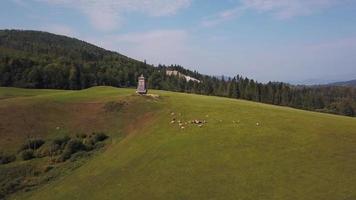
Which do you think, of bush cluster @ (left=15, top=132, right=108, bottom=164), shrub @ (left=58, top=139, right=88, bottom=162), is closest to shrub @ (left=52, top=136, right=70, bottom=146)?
bush cluster @ (left=15, top=132, right=108, bottom=164)

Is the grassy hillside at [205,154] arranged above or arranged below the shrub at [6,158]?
above

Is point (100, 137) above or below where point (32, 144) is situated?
above

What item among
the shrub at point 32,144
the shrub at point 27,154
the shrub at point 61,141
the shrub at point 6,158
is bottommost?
the shrub at point 6,158

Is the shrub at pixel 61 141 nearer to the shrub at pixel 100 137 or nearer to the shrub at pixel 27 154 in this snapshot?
the shrub at pixel 27 154

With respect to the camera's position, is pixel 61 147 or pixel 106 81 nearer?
pixel 61 147

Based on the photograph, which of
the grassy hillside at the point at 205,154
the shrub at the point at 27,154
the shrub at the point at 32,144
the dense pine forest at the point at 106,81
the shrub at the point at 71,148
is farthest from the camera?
the dense pine forest at the point at 106,81

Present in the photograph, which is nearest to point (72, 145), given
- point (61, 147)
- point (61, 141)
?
point (61, 147)

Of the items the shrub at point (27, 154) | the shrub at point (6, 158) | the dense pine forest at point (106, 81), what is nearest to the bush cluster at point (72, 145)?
the shrub at point (27, 154)

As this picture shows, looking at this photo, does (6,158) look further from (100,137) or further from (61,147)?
(100,137)

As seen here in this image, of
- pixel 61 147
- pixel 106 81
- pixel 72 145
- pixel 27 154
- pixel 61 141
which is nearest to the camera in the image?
pixel 27 154

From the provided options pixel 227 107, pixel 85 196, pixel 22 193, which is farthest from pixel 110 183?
pixel 227 107
